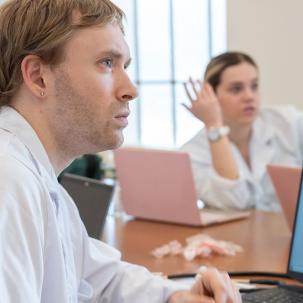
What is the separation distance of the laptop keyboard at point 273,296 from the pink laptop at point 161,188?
767 mm

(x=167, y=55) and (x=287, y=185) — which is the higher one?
(x=167, y=55)

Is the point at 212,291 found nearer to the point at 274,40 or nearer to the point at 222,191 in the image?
the point at 222,191

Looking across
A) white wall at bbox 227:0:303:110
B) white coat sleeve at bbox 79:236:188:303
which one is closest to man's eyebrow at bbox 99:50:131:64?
white coat sleeve at bbox 79:236:188:303

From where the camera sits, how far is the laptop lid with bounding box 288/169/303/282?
1499mm

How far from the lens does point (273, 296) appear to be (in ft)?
4.66

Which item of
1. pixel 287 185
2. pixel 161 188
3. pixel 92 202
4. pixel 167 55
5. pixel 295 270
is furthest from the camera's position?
pixel 167 55

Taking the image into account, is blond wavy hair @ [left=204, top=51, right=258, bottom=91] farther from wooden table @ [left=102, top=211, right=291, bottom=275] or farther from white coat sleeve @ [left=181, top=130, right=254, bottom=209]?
wooden table @ [left=102, top=211, right=291, bottom=275]

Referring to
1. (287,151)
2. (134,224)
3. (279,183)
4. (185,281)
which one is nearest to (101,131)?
(185,281)

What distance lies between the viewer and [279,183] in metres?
2.05

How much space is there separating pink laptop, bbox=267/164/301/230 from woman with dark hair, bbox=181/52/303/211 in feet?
1.38

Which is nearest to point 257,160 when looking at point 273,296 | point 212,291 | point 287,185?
point 287,185

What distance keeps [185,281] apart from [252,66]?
1515mm

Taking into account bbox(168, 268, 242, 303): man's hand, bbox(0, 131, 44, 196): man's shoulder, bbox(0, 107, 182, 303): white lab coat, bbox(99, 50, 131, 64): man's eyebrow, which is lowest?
bbox(168, 268, 242, 303): man's hand

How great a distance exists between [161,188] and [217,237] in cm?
34
